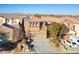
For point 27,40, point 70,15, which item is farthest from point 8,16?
point 70,15

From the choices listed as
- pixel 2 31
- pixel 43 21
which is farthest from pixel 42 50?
pixel 2 31

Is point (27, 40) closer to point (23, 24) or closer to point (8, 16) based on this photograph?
point (23, 24)

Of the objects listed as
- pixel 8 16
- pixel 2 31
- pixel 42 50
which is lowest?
pixel 42 50

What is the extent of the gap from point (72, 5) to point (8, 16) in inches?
28.9

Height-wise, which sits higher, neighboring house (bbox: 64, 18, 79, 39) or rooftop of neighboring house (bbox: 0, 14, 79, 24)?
rooftop of neighboring house (bbox: 0, 14, 79, 24)

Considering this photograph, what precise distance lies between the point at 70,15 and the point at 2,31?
791 mm

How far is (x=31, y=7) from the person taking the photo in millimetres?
2459

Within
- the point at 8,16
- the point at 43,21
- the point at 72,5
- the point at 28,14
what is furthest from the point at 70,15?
the point at 8,16

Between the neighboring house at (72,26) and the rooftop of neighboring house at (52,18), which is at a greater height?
the rooftop of neighboring house at (52,18)

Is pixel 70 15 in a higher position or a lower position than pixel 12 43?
higher

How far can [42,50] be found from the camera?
2.47 metres

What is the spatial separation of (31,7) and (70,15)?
0.45 metres
